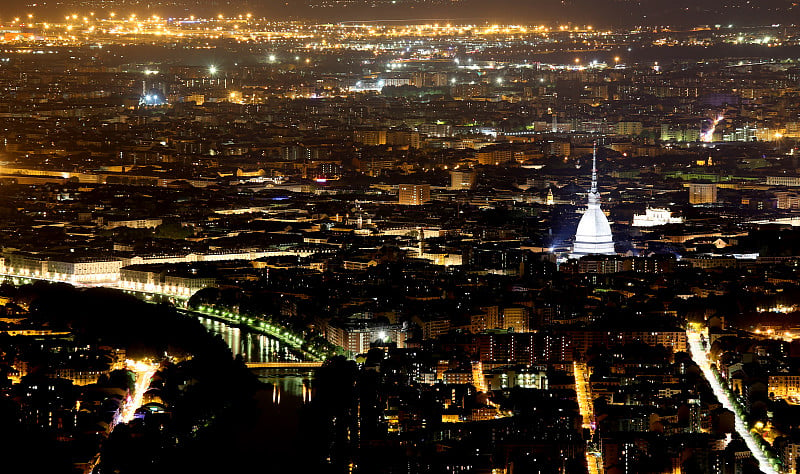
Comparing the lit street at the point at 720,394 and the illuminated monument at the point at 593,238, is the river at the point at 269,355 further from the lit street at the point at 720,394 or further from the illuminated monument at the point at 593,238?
the illuminated monument at the point at 593,238

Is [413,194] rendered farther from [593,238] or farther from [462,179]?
[593,238]

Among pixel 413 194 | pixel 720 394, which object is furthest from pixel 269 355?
pixel 413 194

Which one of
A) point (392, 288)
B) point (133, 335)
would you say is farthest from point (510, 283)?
point (133, 335)

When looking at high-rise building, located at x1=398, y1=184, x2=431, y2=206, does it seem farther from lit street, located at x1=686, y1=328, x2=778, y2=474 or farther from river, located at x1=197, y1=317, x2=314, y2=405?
lit street, located at x1=686, y1=328, x2=778, y2=474

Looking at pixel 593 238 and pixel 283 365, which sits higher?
pixel 593 238

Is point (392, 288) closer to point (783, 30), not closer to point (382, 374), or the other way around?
point (382, 374)

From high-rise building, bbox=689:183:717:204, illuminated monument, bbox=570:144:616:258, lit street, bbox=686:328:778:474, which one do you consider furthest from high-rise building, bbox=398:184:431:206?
lit street, bbox=686:328:778:474
